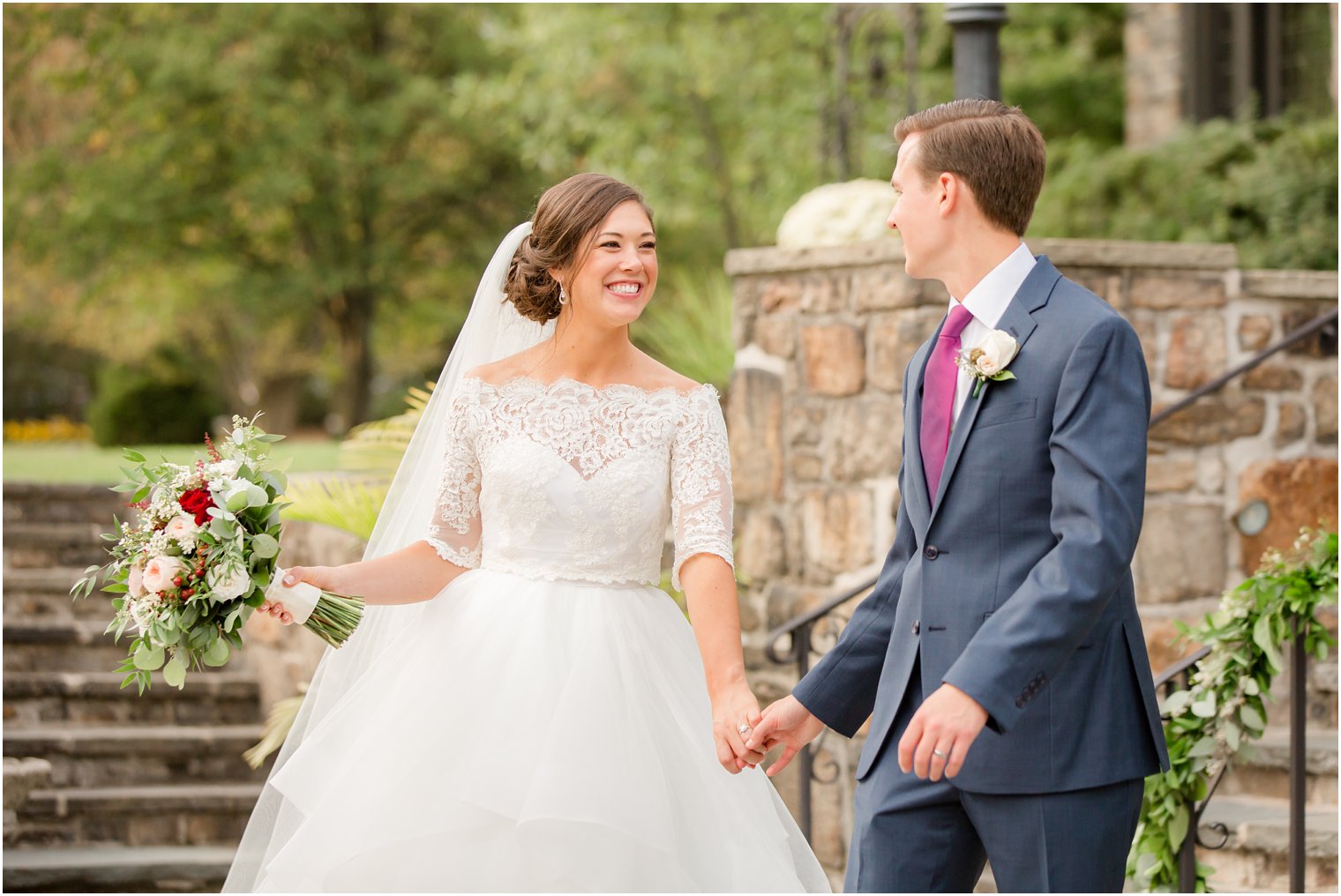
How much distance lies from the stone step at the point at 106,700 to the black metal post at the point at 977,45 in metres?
4.77

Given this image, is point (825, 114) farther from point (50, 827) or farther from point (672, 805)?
point (672, 805)

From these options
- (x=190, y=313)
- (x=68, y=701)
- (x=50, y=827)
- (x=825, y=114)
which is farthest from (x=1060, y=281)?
(x=190, y=313)

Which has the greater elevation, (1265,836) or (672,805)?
(672,805)

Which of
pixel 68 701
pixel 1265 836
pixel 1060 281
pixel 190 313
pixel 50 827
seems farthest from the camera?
pixel 190 313

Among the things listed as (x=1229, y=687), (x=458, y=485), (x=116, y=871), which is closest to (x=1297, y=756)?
(x=1229, y=687)

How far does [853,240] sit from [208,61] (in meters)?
11.9

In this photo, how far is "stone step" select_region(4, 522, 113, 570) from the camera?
28.2ft

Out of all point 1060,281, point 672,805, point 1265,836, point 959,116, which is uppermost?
point 959,116

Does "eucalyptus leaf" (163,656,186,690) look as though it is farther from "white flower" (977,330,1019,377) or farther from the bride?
"white flower" (977,330,1019,377)

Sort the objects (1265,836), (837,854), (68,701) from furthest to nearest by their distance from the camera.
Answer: (68,701) < (837,854) < (1265,836)

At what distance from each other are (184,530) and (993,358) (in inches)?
64.7

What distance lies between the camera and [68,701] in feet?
24.6

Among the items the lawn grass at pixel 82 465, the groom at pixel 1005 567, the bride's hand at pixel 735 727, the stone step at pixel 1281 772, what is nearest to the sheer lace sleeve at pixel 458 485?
the bride's hand at pixel 735 727

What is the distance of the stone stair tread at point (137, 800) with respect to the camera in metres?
6.65
